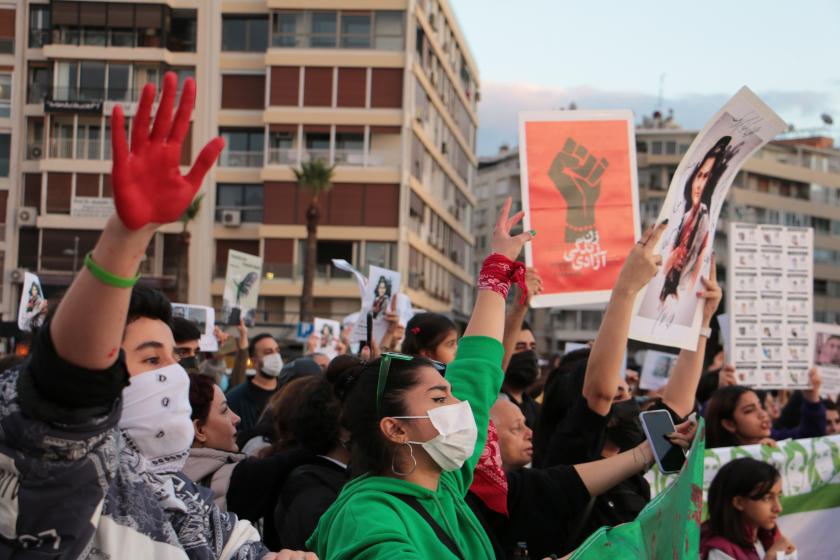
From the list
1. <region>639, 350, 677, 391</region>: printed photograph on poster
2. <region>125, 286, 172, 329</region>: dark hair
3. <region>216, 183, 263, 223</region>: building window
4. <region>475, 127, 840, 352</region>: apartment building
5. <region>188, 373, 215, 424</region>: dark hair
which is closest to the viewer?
<region>125, 286, 172, 329</region>: dark hair

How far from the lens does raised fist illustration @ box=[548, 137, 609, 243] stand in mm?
5719

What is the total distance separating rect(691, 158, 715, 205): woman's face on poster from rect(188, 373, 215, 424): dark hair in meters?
2.43

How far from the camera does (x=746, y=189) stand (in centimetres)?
8169

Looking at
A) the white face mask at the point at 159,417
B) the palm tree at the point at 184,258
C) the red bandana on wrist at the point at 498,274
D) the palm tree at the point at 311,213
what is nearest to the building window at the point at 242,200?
the palm tree at the point at 184,258

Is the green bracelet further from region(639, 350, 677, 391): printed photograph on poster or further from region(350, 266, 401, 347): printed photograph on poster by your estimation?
region(639, 350, 677, 391): printed photograph on poster

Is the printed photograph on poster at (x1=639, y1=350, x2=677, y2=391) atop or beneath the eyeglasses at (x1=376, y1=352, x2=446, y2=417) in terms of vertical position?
beneath

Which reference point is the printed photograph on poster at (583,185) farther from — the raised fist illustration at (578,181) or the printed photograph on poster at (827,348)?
the printed photograph on poster at (827,348)

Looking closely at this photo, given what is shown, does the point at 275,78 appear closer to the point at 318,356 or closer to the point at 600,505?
the point at 318,356

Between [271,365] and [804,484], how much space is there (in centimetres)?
406

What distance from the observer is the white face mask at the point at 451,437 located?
3.33 metres

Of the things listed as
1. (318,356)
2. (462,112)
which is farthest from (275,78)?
(318,356)

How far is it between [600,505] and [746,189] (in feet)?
266

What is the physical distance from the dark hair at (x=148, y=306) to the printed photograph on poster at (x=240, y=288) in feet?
34.4

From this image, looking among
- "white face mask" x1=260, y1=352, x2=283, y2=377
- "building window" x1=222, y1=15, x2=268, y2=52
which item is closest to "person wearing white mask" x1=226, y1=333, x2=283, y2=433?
"white face mask" x1=260, y1=352, x2=283, y2=377
